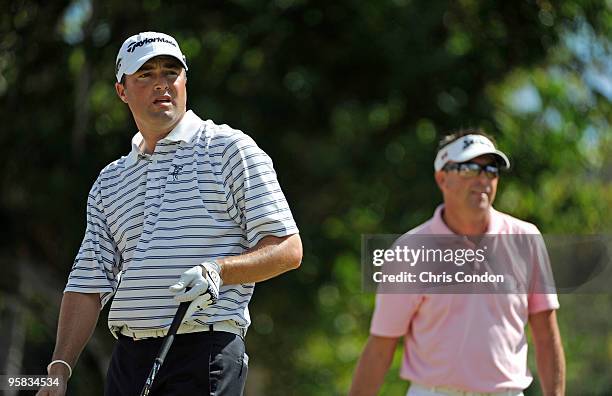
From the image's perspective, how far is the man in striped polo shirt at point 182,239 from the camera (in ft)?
11.7

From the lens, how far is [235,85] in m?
12.4

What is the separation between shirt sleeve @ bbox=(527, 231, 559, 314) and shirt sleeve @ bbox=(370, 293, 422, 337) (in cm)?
47

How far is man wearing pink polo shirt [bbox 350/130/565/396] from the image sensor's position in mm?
4871

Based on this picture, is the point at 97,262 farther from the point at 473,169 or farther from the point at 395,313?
the point at 473,169

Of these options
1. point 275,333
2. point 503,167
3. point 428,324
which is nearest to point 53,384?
point 428,324

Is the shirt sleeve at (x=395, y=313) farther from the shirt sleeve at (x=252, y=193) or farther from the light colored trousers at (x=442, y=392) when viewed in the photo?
the shirt sleeve at (x=252, y=193)

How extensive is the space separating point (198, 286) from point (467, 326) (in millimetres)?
1836

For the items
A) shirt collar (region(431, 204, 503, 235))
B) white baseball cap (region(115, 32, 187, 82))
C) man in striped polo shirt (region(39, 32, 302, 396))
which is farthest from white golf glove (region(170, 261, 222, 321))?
shirt collar (region(431, 204, 503, 235))

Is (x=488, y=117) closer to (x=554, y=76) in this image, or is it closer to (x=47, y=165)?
(x=554, y=76)

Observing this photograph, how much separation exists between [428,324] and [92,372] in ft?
28.5

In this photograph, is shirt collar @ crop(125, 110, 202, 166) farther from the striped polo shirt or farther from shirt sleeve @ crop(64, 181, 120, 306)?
shirt sleeve @ crop(64, 181, 120, 306)

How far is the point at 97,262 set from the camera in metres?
3.97

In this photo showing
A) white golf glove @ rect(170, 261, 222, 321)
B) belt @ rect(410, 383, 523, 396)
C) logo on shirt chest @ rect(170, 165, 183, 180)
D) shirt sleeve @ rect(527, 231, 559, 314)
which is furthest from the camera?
shirt sleeve @ rect(527, 231, 559, 314)

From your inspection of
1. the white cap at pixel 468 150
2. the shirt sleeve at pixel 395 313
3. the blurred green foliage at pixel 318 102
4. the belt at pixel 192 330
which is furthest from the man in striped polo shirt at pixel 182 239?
the blurred green foliage at pixel 318 102
